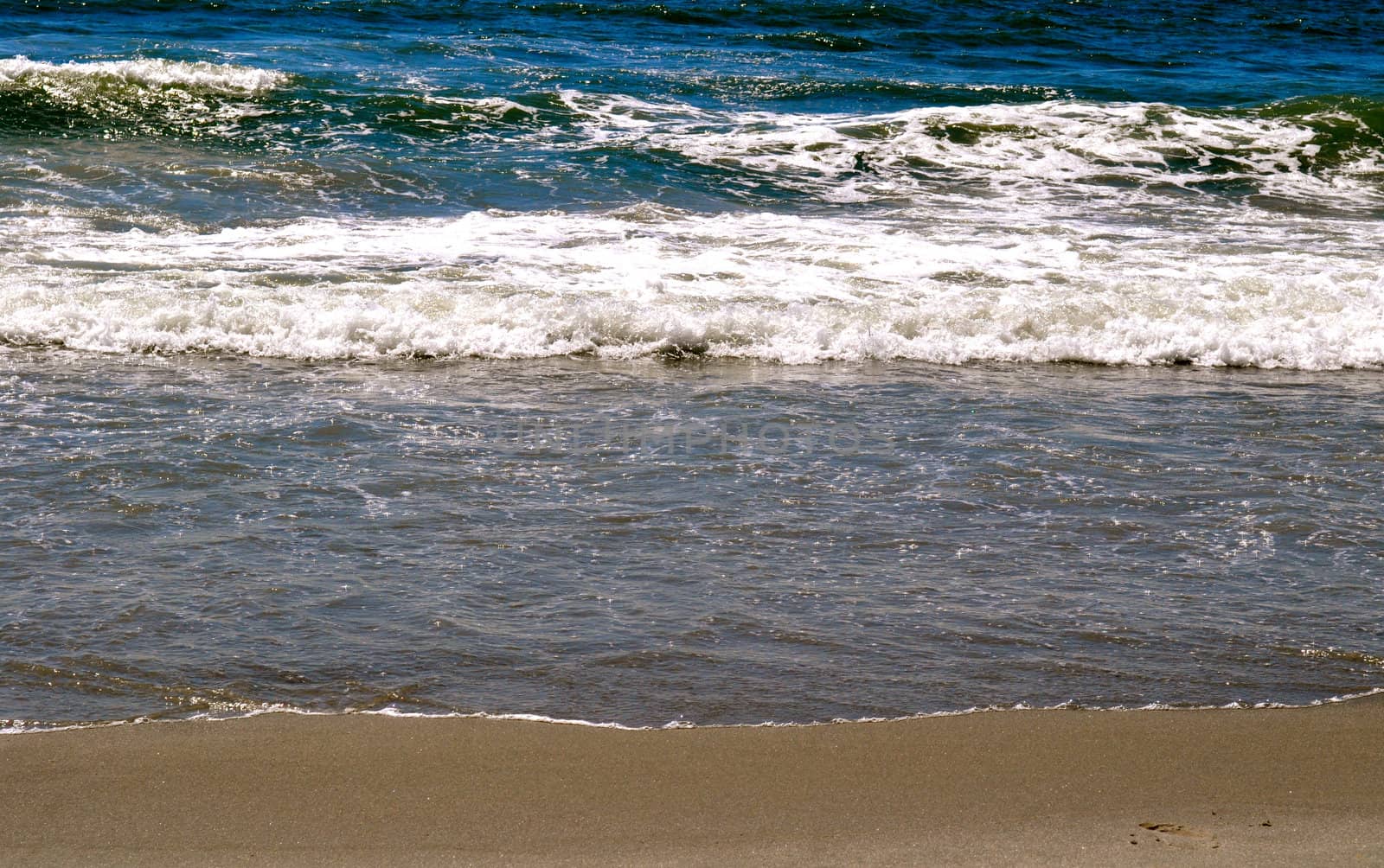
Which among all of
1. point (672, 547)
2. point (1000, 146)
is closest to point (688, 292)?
point (672, 547)

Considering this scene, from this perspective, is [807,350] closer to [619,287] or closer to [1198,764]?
[619,287]

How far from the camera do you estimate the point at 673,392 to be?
6.05 metres

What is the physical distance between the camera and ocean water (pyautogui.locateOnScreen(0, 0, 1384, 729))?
3260 mm

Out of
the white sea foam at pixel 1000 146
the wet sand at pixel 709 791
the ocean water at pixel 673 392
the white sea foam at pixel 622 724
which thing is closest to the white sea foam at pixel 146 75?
the ocean water at pixel 673 392

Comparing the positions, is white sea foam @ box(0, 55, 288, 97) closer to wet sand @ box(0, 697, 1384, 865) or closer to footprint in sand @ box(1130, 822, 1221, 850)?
wet sand @ box(0, 697, 1384, 865)

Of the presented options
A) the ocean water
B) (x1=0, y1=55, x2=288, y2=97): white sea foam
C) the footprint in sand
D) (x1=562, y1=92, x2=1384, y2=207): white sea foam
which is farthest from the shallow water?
(x1=0, y1=55, x2=288, y2=97): white sea foam

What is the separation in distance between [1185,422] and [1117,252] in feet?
12.1

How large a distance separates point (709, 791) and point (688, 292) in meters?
5.34

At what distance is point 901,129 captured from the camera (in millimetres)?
13430

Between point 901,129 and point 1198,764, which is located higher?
point 901,129

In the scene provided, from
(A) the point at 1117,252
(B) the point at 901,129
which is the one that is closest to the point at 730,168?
(B) the point at 901,129

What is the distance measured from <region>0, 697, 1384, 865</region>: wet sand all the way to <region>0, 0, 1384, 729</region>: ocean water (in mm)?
135

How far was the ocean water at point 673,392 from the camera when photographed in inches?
128

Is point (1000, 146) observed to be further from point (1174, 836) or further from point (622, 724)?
point (1174, 836)
